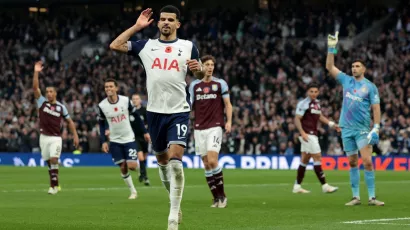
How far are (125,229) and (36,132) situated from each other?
108 feet

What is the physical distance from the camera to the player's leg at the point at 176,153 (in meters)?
11.5

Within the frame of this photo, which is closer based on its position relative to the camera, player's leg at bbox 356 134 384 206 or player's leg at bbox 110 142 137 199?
player's leg at bbox 356 134 384 206

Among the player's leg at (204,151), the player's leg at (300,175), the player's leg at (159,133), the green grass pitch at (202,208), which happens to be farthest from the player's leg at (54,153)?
the player's leg at (159,133)

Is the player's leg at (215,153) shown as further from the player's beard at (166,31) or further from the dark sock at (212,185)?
the player's beard at (166,31)

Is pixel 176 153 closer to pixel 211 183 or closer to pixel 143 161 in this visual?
pixel 211 183

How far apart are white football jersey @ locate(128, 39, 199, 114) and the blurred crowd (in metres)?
23.7

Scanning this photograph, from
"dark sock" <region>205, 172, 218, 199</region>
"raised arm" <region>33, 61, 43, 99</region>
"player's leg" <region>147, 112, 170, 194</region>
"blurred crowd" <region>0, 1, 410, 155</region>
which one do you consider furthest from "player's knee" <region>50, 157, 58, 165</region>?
"blurred crowd" <region>0, 1, 410, 155</region>

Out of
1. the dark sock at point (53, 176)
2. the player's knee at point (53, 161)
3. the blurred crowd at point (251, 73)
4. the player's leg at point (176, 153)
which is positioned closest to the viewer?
the player's leg at point (176, 153)

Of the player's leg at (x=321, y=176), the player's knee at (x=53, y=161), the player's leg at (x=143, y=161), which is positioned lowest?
the player's leg at (x=143, y=161)

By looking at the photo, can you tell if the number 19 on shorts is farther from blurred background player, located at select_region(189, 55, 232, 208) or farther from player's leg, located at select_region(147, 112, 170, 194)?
blurred background player, located at select_region(189, 55, 232, 208)

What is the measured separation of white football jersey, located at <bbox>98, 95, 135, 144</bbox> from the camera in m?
19.9

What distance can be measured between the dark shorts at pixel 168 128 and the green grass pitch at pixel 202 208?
116 centimetres

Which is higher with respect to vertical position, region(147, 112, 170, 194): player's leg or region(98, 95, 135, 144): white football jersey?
region(147, 112, 170, 194): player's leg

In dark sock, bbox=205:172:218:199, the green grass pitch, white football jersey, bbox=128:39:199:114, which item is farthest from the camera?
dark sock, bbox=205:172:218:199
